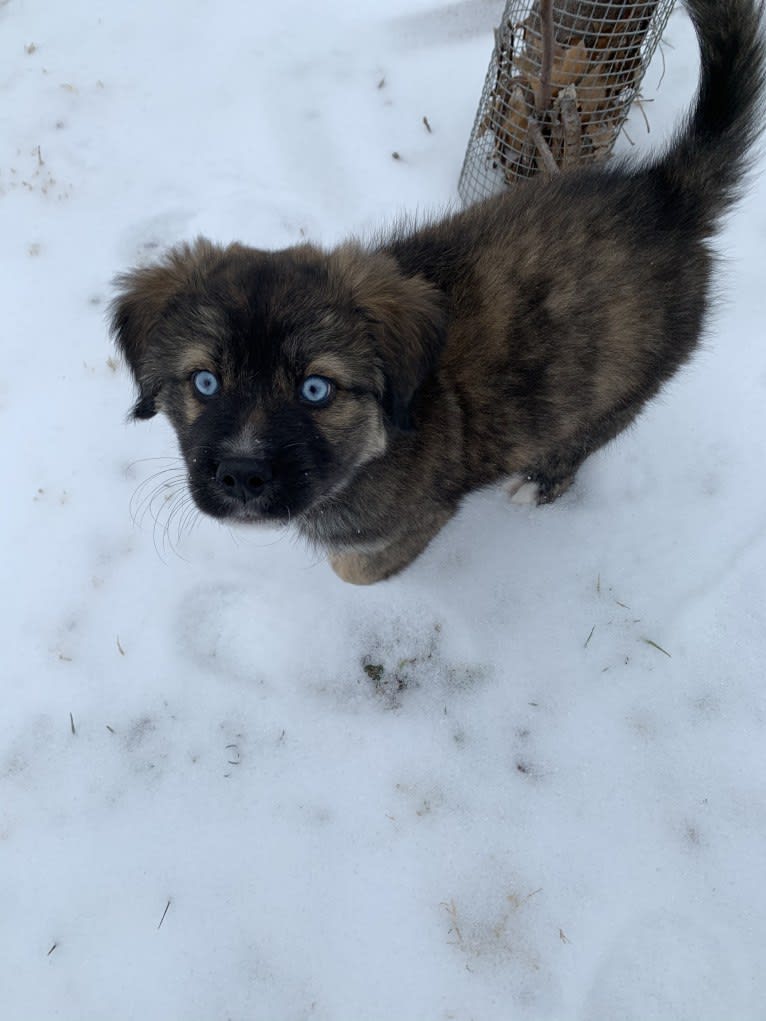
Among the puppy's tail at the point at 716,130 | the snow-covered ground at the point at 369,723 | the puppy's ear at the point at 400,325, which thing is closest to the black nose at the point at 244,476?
the puppy's ear at the point at 400,325

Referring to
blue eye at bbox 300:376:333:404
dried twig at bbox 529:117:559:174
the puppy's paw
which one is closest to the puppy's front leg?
the puppy's paw

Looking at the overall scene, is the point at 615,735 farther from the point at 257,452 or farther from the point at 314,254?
the point at 314,254

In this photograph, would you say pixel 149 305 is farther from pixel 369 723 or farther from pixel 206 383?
pixel 369 723

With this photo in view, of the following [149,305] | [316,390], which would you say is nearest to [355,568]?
[316,390]

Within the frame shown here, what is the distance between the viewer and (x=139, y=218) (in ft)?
10.3

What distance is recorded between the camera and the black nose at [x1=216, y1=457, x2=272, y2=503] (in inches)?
59.1

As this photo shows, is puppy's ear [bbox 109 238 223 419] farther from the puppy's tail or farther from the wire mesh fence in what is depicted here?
the wire mesh fence

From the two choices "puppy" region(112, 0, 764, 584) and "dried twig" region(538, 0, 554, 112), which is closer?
"puppy" region(112, 0, 764, 584)

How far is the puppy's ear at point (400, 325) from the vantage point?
5.59 feet

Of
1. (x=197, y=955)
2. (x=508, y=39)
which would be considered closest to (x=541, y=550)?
(x=197, y=955)

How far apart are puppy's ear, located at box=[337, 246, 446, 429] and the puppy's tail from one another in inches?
32.5

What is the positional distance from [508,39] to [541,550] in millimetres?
2067

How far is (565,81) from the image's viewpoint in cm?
274

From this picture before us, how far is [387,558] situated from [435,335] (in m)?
0.72
